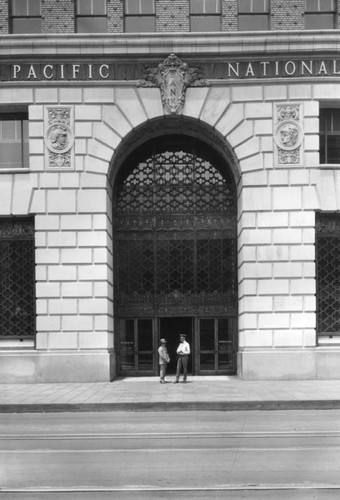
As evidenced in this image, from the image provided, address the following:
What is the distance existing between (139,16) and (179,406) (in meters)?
13.7

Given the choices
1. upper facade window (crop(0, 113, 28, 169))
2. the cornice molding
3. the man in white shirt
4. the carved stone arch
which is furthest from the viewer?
upper facade window (crop(0, 113, 28, 169))

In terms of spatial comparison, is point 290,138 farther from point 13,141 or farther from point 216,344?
point 13,141

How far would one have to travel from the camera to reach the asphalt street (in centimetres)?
952

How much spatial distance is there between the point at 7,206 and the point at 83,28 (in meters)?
6.66

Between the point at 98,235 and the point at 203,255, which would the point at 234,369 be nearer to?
the point at 203,255

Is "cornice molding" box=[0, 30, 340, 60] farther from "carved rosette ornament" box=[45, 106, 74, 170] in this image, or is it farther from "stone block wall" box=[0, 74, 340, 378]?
"carved rosette ornament" box=[45, 106, 74, 170]

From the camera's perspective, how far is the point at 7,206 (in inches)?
956

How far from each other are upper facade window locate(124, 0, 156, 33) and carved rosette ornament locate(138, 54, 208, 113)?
1690mm

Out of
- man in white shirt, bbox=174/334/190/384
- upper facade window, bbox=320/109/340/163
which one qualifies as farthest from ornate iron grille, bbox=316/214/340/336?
man in white shirt, bbox=174/334/190/384

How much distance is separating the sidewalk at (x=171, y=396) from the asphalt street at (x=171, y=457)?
1302 mm

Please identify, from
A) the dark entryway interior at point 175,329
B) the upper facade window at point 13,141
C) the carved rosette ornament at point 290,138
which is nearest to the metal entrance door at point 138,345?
the dark entryway interior at point 175,329

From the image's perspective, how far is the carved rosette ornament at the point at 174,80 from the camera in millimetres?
24328

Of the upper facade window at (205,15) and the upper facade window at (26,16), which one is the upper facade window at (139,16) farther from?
the upper facade window at (26,16)

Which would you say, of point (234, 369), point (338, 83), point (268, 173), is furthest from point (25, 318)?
point (338, 83)
